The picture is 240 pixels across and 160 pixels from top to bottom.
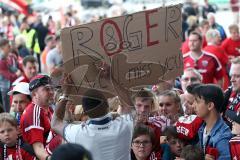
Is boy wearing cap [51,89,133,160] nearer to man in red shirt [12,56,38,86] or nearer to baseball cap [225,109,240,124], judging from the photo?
baseball cap [225,109,240,124]

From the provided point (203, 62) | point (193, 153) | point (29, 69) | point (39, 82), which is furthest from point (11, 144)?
point (203, 62)

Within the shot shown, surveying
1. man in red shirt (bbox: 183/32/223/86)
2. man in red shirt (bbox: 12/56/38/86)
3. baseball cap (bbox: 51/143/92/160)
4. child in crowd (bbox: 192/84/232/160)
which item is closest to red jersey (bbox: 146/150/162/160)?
child in crowd (bbox: 192/84/232/160)

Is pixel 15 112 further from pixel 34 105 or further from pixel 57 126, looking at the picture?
pixel 57 126

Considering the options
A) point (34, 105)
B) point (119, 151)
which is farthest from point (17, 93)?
point (119, 151)

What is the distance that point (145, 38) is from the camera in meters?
6.30

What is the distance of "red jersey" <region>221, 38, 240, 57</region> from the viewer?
607 inches

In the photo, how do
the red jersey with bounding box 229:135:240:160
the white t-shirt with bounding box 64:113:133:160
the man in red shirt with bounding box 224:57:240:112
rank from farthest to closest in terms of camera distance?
the man in red shirt with bounding box 224:57:240:112
the red jersey with bounding box 229:135:240:160
the white t-shirt with bounding box 64:113:133:160

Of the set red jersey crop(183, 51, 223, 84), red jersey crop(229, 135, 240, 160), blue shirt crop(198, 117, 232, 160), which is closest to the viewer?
blue shirt crop(198, 117, 232, 160)

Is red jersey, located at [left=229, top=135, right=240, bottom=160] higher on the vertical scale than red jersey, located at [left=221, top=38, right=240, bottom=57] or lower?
higher

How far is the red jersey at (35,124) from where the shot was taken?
6656 millimetres

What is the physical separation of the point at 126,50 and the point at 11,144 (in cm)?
138

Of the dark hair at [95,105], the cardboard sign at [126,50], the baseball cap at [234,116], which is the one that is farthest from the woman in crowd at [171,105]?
the dark hair at [95,105]

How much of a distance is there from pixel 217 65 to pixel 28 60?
301 centimetres

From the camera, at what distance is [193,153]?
5.90 metres
